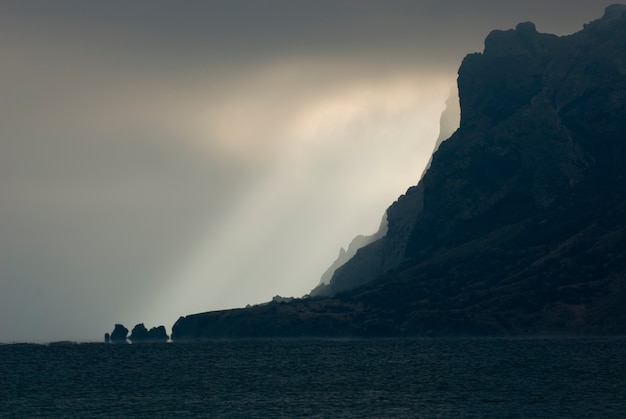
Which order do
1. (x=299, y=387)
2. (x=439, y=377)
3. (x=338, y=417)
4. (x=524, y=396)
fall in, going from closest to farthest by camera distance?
(x=338, y=417) < (x=524, y=396) < (x=299, y=387) < (x=439, y=377)

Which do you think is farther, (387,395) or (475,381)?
(475,381)

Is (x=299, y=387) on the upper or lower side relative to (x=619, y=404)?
upper

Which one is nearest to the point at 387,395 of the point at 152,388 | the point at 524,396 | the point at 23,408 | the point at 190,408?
the point at 524,396

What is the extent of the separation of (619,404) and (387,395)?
39.8 meters

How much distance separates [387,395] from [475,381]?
29.8 metres

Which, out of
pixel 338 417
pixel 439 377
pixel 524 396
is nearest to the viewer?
pixel 338 417

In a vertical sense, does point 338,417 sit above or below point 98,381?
below

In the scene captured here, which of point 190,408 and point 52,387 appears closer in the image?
point 190,408

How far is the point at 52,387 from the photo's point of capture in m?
183

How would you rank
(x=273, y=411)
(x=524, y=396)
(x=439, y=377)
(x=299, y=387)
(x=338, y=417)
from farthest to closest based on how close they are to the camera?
1. (x=439, y=377)
2. (x=299, y=387)
3. (x=524, y=396)
4. (x=273, y=411)
5. (x=338, y=417)

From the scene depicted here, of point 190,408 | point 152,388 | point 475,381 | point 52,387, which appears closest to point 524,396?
point 475,381

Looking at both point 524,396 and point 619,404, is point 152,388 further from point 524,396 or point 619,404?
point 619,404

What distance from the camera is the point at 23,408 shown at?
142875 millimetres

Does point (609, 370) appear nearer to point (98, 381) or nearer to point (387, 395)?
point (387, 395)
